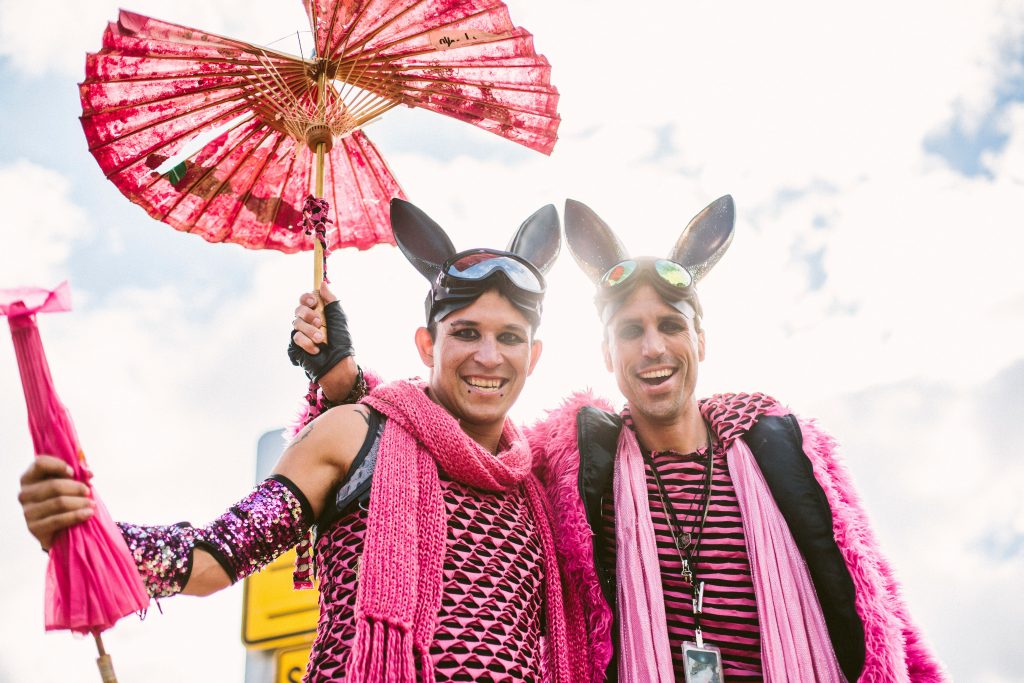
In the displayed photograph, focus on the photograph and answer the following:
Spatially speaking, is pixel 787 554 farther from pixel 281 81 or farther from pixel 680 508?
pixel 281 81

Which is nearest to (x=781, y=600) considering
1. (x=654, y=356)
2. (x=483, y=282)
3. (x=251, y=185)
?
(x=654, y=356)

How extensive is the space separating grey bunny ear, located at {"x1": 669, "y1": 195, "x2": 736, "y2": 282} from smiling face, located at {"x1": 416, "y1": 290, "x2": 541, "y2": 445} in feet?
3.31

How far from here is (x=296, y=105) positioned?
3527 mm

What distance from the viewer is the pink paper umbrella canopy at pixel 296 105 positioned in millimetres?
3299

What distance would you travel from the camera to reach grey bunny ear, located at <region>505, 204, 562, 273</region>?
10.7 feet

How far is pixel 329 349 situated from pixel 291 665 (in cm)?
406

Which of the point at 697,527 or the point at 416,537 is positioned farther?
the point at 697,527

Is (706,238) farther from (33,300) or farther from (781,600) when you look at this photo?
(33,300)

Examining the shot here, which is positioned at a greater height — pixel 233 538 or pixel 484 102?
pixel 484 102

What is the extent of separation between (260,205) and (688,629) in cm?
272

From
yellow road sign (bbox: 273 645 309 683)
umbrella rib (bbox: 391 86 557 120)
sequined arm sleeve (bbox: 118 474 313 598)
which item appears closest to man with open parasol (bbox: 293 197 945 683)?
sequined arm sleeve (bbox: 118 474 313 598)

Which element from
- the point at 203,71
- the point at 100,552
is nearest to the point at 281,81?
the point at 203,71

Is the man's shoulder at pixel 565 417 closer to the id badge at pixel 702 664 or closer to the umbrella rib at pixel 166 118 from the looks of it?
the id badge at pixel 702 664

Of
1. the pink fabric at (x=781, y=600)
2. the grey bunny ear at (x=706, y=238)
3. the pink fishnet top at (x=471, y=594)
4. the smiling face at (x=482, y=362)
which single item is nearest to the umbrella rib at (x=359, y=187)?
the smiling face at (x=482, y=362)
